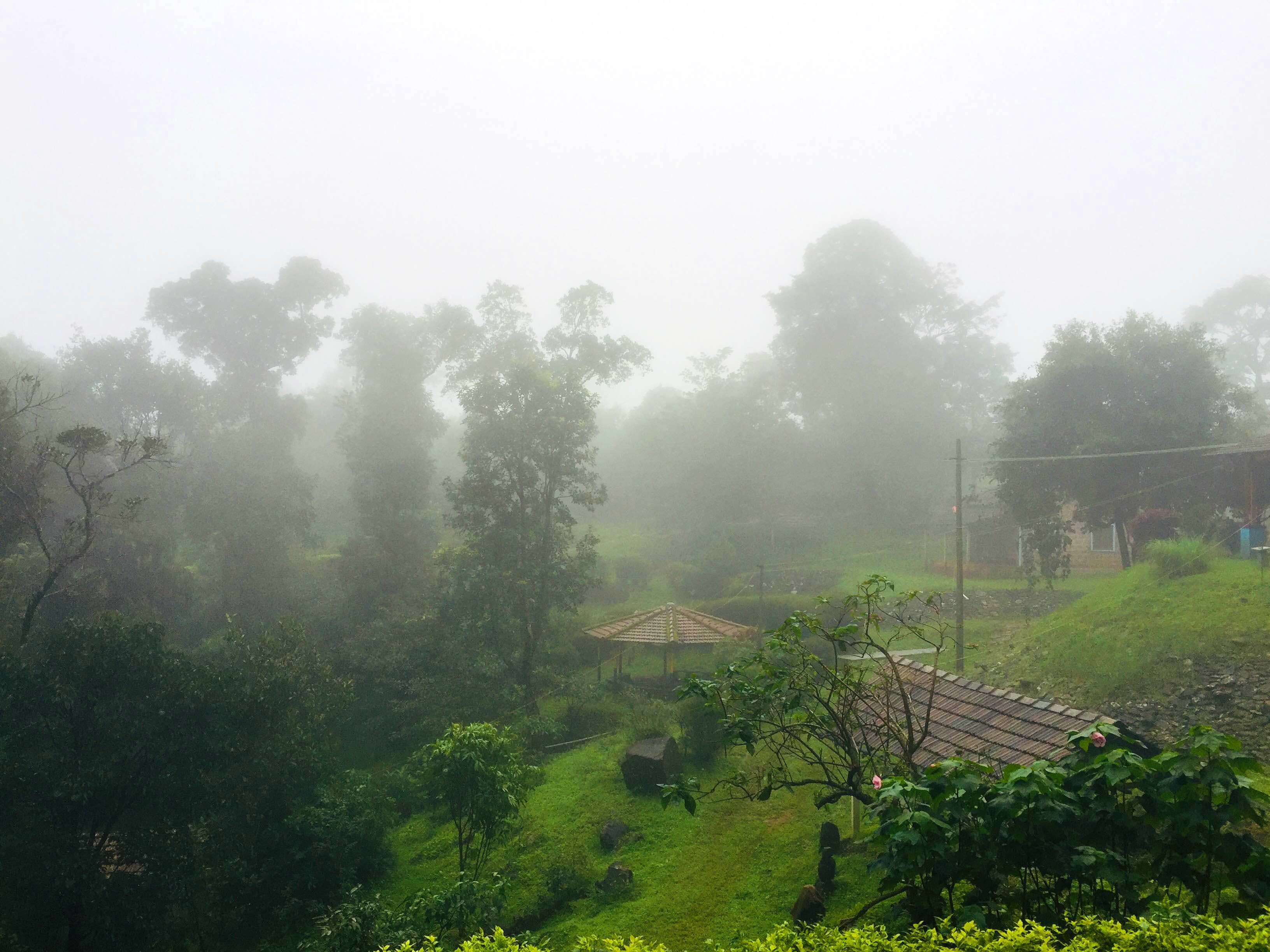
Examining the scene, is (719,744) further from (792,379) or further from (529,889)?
(792,379)

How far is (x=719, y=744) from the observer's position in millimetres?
14211

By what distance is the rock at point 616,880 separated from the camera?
33.3ft

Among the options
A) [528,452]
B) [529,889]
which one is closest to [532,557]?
[528,452]

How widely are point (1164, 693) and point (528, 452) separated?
14480mm

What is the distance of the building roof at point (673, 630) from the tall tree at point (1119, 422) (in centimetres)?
901

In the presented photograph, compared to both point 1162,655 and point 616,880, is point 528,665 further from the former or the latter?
point 1162,655

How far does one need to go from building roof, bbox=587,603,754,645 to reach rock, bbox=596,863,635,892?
936cm

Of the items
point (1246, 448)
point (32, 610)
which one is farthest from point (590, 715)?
A: point (1246, 448)

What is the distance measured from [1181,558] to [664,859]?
461 inches

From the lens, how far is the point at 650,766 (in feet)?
43.2

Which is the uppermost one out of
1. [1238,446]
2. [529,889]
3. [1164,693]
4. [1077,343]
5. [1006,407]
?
[1077,343]

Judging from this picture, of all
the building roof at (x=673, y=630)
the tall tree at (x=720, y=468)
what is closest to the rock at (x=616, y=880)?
the building roof at (x=673, y=630)

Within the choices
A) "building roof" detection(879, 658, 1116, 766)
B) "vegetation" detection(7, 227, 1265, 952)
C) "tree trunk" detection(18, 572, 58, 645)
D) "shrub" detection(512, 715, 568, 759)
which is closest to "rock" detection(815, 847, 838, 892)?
"vegetation" detection(7, 227, 1265, 952)

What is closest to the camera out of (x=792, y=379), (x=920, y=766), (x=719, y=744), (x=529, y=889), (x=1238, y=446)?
(x=920, y=766)
